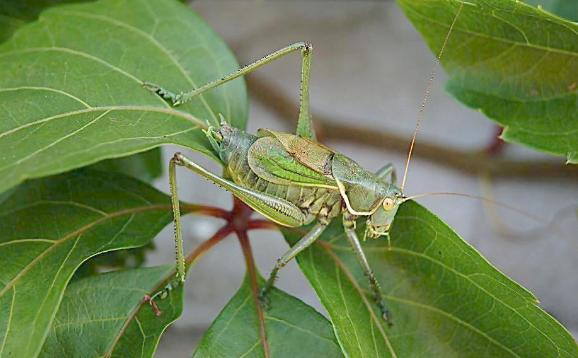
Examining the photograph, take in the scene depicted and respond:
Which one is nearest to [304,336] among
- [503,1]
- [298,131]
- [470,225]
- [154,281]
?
[154,281]

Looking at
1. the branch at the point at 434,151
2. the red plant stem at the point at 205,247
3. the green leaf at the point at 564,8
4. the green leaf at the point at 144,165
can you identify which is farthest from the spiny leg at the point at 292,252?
the branch at the point at 434,151

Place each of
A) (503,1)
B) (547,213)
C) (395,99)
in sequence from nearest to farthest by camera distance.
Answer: (503,1)
(547,213)
(395,99)

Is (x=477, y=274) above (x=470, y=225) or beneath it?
beneath

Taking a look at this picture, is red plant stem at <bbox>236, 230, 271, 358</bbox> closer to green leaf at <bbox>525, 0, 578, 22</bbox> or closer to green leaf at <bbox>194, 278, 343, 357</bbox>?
green leaf at <bbox>194, 278, 343, 357</bbox>

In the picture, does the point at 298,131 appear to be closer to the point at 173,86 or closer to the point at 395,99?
the point at 173,86

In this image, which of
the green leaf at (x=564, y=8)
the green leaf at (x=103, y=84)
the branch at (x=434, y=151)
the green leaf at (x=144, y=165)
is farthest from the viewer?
the branch at (x=434, y=151)

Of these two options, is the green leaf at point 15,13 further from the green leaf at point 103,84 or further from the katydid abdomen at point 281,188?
the katydid abdomen at point 281,188

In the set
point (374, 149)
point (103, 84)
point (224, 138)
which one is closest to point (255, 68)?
point (224, 138)
